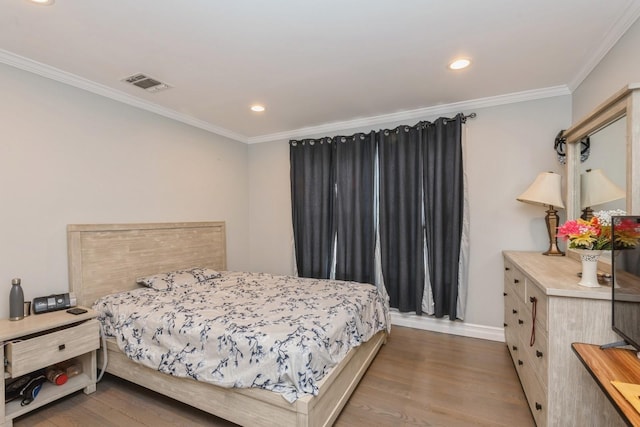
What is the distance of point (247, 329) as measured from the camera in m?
1.81

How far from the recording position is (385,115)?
346 cm

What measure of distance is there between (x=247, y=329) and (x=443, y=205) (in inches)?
94.9

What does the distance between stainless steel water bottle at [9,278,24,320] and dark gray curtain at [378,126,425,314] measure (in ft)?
10.5

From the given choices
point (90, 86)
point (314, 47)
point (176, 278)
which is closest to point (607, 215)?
point (314, 47)

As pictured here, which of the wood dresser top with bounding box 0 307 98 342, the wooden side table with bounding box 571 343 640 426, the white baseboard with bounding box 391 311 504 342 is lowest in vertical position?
the white baseboard with bounding box 391 311 504 342

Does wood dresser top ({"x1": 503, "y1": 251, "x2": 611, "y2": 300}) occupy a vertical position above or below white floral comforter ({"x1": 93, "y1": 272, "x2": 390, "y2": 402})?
above

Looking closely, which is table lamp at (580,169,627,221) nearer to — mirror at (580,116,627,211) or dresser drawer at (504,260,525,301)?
mirror at (580,116,627,211)

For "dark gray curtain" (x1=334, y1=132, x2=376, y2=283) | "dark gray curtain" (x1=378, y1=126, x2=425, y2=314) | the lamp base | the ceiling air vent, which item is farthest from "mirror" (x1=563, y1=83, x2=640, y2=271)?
the ceiling air vent

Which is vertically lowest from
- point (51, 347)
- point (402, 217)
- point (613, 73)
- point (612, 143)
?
point (51, 347)

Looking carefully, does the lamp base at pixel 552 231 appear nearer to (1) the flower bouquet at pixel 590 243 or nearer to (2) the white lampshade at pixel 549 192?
(2) the white lampshade at pixel 549 192

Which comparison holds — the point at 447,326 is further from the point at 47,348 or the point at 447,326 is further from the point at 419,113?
the point at 47,348

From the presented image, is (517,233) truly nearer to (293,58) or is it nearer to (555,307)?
(555,307)

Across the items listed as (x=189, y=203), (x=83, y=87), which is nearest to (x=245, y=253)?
(x=189, y=203)

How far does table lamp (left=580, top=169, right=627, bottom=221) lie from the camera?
1.86 metres
